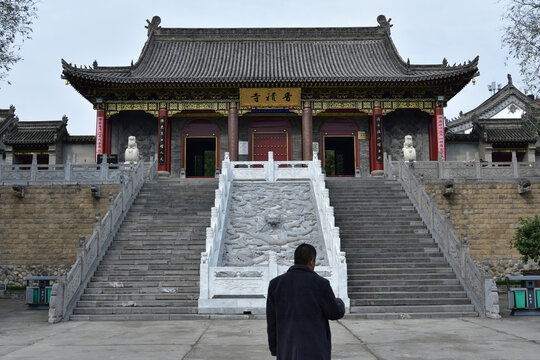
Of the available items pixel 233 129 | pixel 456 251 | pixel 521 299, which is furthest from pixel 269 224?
pixel 233 129

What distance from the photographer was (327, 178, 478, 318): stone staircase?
8.87 metres

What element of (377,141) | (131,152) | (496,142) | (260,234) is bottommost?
(260,234)

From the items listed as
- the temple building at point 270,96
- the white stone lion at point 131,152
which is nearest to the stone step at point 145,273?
the white stone lion at point 131,152

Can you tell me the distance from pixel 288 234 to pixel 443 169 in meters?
6.36

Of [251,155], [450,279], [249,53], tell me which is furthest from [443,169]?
[249,53]

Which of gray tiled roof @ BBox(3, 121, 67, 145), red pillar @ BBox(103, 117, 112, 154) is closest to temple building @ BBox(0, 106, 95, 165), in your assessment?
gray tiled roof @ BBox(3, 121, 67, 145)

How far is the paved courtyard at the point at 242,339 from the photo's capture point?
5641 mm

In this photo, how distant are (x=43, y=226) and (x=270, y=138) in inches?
386

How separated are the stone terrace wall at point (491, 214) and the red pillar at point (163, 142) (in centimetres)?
986

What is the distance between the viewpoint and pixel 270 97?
19328mm

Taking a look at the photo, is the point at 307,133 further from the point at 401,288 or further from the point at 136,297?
the point at 136,297

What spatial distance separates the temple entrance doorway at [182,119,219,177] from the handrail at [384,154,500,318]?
9.50 meters

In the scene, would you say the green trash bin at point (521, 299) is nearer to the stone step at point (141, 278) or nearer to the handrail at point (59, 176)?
the stone step at point (141, 278)

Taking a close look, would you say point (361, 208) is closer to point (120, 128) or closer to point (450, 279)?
point (450, 279)
